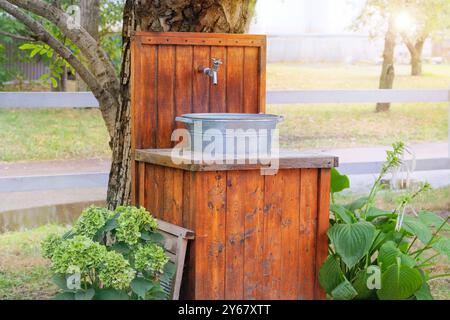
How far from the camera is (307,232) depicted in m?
3.77

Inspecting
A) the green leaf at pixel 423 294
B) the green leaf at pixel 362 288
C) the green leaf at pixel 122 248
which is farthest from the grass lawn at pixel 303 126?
the green leaf at pixel 423 294

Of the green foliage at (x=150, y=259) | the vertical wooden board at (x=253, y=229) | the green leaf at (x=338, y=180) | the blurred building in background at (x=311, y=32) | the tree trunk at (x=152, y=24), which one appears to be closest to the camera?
the green foliage at (x=150, y=259)

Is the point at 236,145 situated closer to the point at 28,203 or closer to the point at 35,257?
the point at 35,257

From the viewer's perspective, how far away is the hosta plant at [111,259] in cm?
327

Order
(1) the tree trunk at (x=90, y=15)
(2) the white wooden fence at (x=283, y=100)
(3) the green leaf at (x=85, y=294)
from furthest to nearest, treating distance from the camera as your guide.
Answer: (1) the tree trunk at (x=90, y=15), (2) the white wooden fence at (x=283, y=100), (3) the green leaf at (x=85, y=294)

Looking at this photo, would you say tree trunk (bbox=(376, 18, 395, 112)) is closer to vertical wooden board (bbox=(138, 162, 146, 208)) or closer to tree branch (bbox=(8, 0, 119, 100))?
tree branch (bbox=(8, 0, 119, 100))

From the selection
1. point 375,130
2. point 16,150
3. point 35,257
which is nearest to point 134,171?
point 35,257

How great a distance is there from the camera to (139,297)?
3.40 meters

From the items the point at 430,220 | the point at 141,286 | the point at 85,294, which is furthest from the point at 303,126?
the point at 85,294

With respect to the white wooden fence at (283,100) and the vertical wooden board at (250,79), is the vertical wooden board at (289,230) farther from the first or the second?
the white wooden fence at (283,100)

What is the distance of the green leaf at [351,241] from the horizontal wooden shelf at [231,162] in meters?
0.32

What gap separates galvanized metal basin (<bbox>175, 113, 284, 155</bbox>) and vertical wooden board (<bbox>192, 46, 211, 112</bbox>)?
0.39 meters

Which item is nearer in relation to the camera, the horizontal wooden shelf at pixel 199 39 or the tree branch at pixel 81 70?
the horizontal wooden shelf at pixel 199 39

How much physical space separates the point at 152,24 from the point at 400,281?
182 cm
